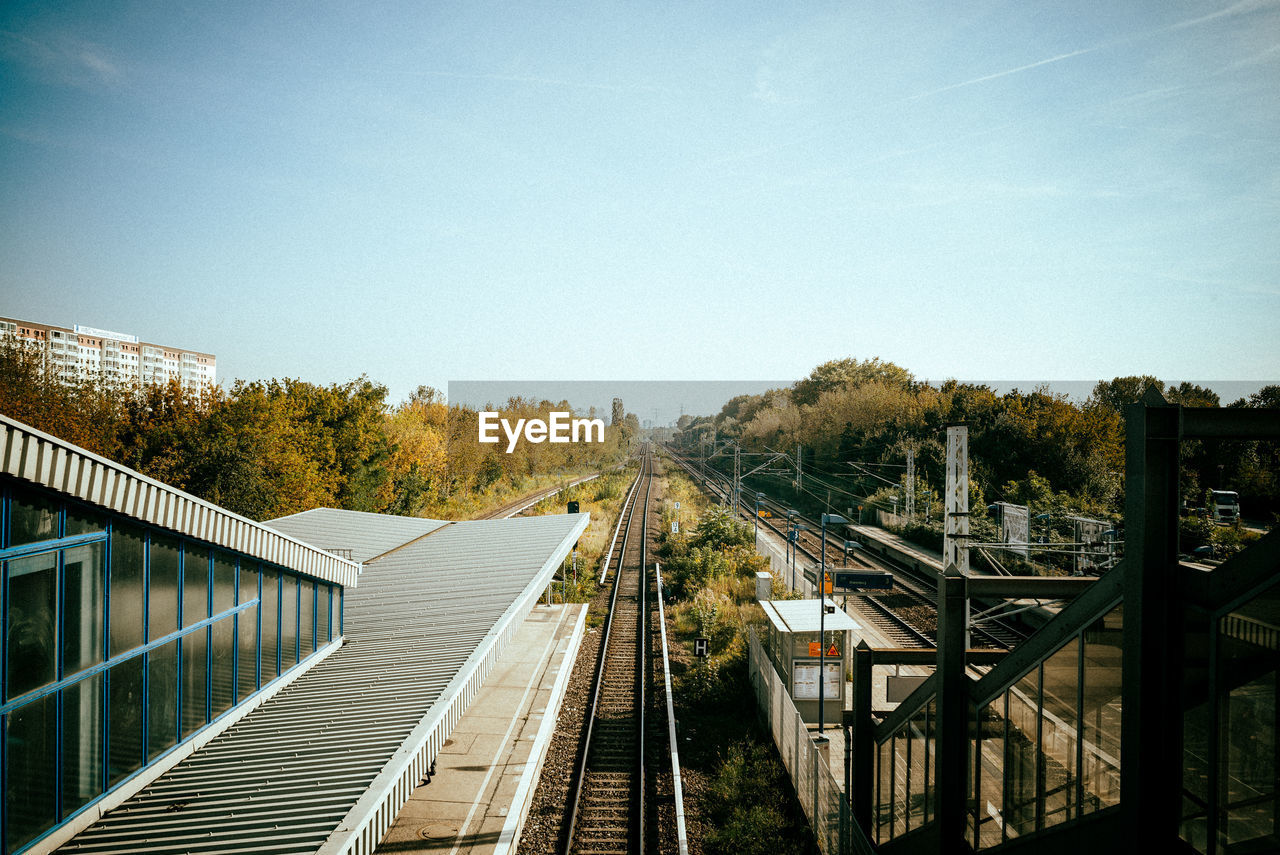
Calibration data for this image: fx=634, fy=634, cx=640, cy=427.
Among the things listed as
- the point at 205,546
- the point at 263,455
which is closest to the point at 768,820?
the point at 205,546

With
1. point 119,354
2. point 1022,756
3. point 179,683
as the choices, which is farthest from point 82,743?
point 119,354

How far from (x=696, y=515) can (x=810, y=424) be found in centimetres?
2203

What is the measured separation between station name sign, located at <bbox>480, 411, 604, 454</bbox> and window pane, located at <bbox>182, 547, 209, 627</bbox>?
137 ft

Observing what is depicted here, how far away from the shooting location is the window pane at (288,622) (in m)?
8.26

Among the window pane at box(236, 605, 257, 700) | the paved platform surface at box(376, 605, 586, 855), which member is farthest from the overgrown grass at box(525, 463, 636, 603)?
the window pane at box(236, 605, 257, 700)

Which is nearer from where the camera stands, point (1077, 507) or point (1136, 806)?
point (1136, 806)

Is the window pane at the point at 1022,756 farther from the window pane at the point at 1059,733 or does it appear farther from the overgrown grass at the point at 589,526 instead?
Result: the overgrown grass at the point at 589,526

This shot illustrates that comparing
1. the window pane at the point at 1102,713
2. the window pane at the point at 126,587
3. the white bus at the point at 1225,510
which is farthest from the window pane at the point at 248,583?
the white bus at the point at 1225,510

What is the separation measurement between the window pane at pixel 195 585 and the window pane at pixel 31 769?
1538 millimetres

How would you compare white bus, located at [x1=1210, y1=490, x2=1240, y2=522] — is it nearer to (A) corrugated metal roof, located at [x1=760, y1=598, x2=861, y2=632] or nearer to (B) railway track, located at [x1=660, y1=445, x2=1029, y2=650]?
(B) railway track, located at [x1=660, y1=445, x2=1029, y2=650]

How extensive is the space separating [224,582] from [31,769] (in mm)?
2413

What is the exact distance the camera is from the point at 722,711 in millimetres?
13734

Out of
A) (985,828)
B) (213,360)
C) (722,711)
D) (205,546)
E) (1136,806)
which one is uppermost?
(213,360)

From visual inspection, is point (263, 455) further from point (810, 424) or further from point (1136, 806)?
point (810, 424)
